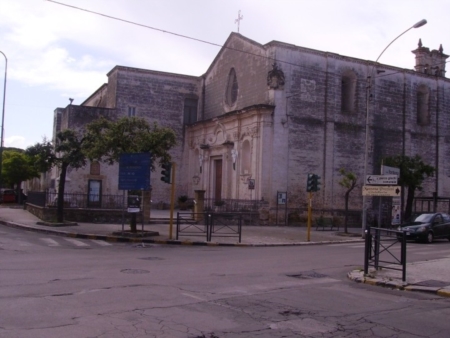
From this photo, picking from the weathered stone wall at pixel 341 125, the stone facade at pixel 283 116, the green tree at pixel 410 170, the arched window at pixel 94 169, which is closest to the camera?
the green tree at pixel 410 170

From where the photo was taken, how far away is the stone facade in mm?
32750

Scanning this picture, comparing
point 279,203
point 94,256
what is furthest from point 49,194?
point 94,256

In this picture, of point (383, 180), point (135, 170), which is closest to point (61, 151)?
point (135, 170)

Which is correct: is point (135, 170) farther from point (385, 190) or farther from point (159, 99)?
point (159, 99)

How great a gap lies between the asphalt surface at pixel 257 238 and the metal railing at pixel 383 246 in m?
0.24

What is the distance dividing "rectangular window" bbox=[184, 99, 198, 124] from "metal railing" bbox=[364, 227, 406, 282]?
29.5 m

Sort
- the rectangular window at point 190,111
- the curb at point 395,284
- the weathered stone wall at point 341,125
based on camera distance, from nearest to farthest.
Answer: the curb at point 395,284, the weathered stone wall at point 341,125, the rectangular window at point 190,111

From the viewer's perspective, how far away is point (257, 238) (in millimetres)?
23453

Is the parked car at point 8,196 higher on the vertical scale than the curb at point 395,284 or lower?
higher

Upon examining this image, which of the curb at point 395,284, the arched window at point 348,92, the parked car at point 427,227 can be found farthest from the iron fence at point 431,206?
the curb at point 395,284

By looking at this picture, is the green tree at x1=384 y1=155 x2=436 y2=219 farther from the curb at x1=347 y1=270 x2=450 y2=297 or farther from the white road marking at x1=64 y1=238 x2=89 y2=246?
the curb at x1=347 y1=270 x2=450 y2=297

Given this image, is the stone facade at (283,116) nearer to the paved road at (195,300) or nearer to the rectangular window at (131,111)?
the rectangular window at (131,111)

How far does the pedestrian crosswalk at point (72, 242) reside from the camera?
18.0 m

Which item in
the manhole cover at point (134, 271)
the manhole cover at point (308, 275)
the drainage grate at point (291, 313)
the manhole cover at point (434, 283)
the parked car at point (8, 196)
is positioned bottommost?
the manhole cover at point (308, 275)
